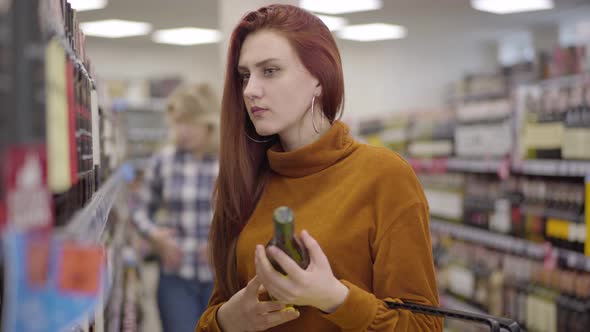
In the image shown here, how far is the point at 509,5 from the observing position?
28.1ft

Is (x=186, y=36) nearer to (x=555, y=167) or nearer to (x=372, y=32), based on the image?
(x=372, y=32)

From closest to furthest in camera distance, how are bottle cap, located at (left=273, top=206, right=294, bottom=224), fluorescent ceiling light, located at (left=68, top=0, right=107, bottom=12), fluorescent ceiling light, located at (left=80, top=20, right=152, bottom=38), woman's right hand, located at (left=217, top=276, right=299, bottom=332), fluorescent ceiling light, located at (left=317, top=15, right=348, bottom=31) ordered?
1. bottle cap, located at (left=273, top=206, right=294, bottom=224)
2. woman's right hand, located at (left=217, top=276, right=299, bottom=332)
3. fluorescent ceiling light, located at (left=68, top=0, right=107, bottom=12)
4. fluorescent ceiling light, located at (left=317, top=15, right=348, bottom=31)
5. fluorescent ceiling light, located at (left=80, top=20, right=152, bottom=38)

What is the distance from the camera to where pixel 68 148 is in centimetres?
82

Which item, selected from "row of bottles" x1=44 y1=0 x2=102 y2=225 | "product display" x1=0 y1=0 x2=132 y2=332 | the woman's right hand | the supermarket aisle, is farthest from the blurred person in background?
"product display" x1=0 y1=0 x2=132 y2=332

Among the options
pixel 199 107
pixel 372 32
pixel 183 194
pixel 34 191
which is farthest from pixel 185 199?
pixel 372 32

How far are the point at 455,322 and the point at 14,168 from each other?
186 inches

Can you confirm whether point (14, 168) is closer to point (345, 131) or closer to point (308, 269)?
point (308, 269)

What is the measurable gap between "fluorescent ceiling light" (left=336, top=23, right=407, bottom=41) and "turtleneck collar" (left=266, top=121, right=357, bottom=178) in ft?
28.0

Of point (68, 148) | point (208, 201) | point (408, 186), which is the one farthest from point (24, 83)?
point (208, 201)

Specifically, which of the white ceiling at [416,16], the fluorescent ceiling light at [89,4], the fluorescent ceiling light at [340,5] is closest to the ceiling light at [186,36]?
the white ceiling at [416,16]

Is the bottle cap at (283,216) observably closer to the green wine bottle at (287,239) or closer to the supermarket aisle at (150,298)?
the green wine bottle at (287,239)

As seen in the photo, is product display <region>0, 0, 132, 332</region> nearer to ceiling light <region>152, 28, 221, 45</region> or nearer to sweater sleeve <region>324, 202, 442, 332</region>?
sweater sleeve <region>324, 202, 442, 332</region>

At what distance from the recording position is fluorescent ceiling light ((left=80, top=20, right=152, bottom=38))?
9.47 m

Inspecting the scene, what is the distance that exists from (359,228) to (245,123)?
0.46 meters
